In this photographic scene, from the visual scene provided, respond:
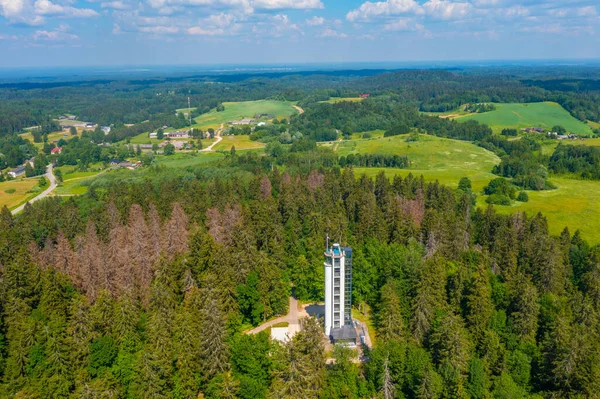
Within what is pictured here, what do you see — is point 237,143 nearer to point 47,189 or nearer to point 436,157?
point 47,189

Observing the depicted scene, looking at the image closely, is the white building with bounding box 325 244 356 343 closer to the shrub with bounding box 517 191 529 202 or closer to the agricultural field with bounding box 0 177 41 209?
the shrub with bounding box 517 191 529 202

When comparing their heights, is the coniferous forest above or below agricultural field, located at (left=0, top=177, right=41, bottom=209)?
above

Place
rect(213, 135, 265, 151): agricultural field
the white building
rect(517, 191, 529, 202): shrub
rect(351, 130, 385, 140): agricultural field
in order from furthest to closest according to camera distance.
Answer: rect(351, 130, 385, 140): agricultural field → rect(213, 135, 265, 151): agricultural field → rect(517, 191, 529, 202): shrub → the white building

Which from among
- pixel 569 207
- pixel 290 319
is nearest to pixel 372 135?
pixel 569 207

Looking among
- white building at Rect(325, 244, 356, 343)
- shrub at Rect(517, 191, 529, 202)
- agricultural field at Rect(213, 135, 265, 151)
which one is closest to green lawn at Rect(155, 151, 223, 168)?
agricultural field at Rect(213, 135, 265, 151)

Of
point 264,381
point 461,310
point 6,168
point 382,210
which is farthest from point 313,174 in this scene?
point 6,168

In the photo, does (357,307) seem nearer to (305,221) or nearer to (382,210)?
(305,221)
